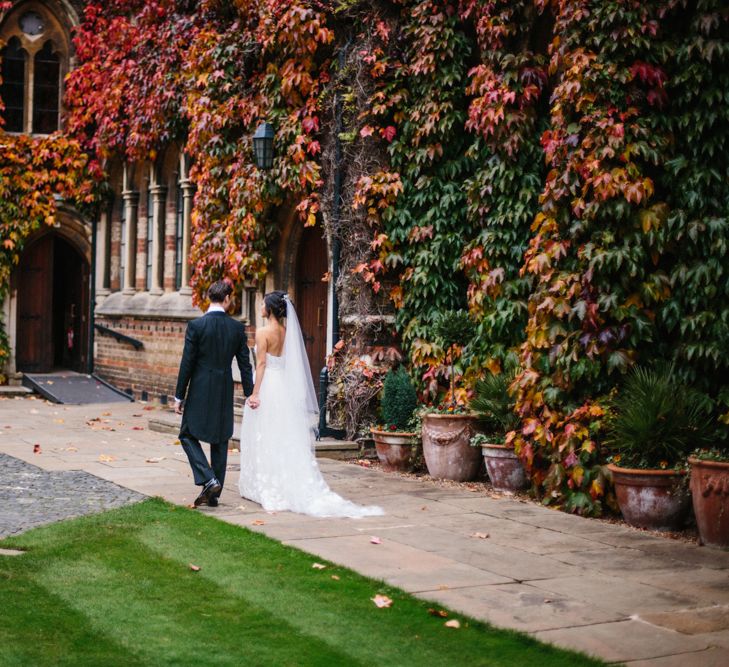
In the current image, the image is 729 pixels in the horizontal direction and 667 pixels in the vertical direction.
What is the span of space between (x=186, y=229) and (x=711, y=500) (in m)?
12.1

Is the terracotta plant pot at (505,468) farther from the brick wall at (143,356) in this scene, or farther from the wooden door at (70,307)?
the wooden door at (70,307)

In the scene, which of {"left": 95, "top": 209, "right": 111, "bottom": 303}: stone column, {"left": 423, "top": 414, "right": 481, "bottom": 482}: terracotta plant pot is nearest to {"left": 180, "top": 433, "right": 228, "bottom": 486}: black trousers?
{"left": 423, "top": 414, "right": 481, "bottom": 482}: terracotta plant pot

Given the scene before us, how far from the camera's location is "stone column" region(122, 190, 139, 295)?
2097 cm

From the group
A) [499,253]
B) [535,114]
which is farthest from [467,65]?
[499,253]

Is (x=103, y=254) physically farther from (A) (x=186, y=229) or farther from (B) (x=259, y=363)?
(B) (x=259, y=363)

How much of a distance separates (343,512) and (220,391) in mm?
1385

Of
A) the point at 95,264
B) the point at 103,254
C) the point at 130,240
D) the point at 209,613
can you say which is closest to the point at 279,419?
the point at 209,613

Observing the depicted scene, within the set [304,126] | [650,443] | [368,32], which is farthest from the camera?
[304,126]

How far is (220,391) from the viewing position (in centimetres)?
927

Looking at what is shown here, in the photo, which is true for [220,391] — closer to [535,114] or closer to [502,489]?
[502,489]

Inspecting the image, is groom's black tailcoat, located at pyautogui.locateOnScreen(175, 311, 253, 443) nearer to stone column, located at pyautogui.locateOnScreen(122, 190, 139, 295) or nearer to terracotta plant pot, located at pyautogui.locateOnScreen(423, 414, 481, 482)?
terracotta plant pot, located at pyautogui.locateOnScreen(423, 414, 481, 482)

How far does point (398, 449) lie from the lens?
11.8 meters

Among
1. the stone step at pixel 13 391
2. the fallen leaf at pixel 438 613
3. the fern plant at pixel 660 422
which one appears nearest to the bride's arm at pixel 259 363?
the fern plant at pixel 660 422

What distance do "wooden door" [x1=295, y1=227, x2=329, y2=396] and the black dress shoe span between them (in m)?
5.95
